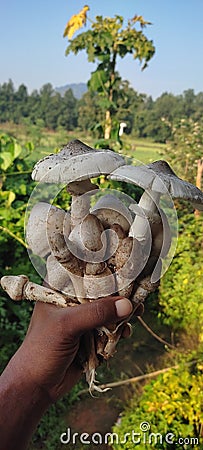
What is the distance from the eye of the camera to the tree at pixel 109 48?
12.1ft

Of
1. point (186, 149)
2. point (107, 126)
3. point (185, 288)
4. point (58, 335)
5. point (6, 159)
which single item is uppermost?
point (107, 126)

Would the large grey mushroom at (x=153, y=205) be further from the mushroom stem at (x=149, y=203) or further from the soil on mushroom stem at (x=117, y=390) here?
the soil on mushroom stem at (x=117, y=390)

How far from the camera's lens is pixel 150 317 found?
3.89 metres

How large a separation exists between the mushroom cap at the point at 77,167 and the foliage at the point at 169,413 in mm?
1670

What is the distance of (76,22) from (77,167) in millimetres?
3265

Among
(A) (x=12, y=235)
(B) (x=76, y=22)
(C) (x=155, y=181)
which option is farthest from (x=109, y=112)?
(C) (x=155, y=181)

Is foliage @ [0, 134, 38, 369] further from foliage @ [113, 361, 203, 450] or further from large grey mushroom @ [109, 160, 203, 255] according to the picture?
large grey mushroom @ [109, 160, 203, 255]

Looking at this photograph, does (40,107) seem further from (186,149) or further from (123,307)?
(123,307)

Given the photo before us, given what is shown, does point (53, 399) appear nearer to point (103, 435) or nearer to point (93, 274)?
point (93, 274)

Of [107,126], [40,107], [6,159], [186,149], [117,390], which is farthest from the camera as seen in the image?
[40,107]

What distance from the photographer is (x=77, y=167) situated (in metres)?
0.74

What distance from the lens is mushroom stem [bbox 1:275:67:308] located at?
90 cm

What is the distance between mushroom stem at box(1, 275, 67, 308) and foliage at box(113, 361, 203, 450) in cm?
142

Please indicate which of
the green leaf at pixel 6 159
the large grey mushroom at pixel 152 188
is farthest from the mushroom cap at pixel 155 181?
the green leaf at pixel 6 159
